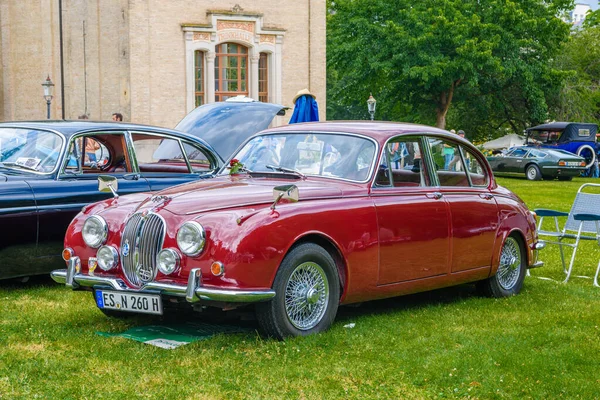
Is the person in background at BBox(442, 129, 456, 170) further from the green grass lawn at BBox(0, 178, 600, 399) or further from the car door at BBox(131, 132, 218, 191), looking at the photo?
the car door at BBox(131, 132, 218, 191)

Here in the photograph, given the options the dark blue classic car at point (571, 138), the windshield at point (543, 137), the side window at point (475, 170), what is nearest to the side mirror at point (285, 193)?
the side window at point (475, 170)

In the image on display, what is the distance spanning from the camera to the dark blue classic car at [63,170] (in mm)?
8461

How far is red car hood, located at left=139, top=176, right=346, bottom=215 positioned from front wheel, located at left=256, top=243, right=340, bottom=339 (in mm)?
483

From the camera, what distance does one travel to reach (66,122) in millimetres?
9484

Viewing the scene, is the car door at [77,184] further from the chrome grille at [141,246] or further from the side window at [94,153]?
the chrome grille at [141,246]

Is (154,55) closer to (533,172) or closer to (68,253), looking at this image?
(533,172)

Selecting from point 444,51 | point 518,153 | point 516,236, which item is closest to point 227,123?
point 516,236

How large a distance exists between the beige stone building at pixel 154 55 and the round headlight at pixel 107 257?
24.6 meters

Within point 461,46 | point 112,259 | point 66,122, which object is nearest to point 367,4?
point 461,46

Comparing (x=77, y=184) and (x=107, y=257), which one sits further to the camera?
(x=77, y=184)

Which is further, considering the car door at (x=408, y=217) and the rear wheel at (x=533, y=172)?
the rear wheel at (x=533, y=172)

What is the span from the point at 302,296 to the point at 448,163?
2564 millimetres

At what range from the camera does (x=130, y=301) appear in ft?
21.0

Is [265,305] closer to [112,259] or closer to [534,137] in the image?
[112,259]
